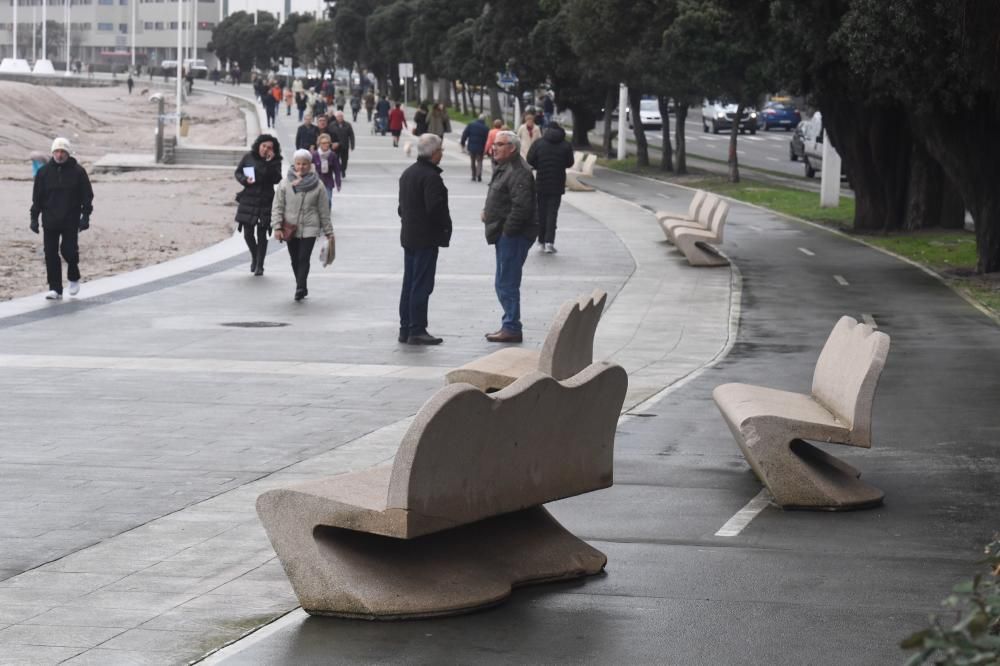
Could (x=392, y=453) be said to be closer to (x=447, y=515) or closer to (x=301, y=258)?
(x=447, y=515)

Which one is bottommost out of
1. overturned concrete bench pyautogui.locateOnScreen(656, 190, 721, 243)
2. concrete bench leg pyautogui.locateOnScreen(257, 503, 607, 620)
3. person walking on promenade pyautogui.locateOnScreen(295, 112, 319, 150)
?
concrete bench leg pyautogui.locateOnScreen(257, 503, 607, 620)

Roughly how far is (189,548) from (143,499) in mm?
1172

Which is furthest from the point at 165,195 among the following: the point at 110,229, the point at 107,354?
the point at 107,354

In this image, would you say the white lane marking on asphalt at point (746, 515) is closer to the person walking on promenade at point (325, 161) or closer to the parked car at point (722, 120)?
the person walking on promenade at point (325, 161)

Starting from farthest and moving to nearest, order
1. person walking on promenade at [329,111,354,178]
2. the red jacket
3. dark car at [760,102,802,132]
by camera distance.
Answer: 1. dark car at [760,102,802,132]
2. the red jacket
3. person walking on promenade at [329,111,354,178]

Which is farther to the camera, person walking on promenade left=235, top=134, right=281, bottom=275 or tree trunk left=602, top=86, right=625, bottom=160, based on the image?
tree trunk left=602, top=86, right=625, bottom=160

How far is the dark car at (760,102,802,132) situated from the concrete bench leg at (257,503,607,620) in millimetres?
72579

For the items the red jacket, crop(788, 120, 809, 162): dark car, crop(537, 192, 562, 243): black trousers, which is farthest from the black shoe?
the red jacket

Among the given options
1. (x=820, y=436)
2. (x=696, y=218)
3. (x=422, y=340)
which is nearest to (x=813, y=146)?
(x=696, y=218)

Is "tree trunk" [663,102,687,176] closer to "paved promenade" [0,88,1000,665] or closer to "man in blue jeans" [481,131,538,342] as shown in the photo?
"paved promenade" [0,88,1000,665]

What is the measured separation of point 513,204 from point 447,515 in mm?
9867

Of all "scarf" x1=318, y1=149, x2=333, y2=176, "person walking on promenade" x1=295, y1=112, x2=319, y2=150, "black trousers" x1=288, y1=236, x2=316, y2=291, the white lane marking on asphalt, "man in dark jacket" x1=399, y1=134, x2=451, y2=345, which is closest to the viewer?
the white lane marking on asphalt

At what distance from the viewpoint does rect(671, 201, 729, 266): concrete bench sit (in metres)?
24.1

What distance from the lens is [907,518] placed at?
28.1ft
